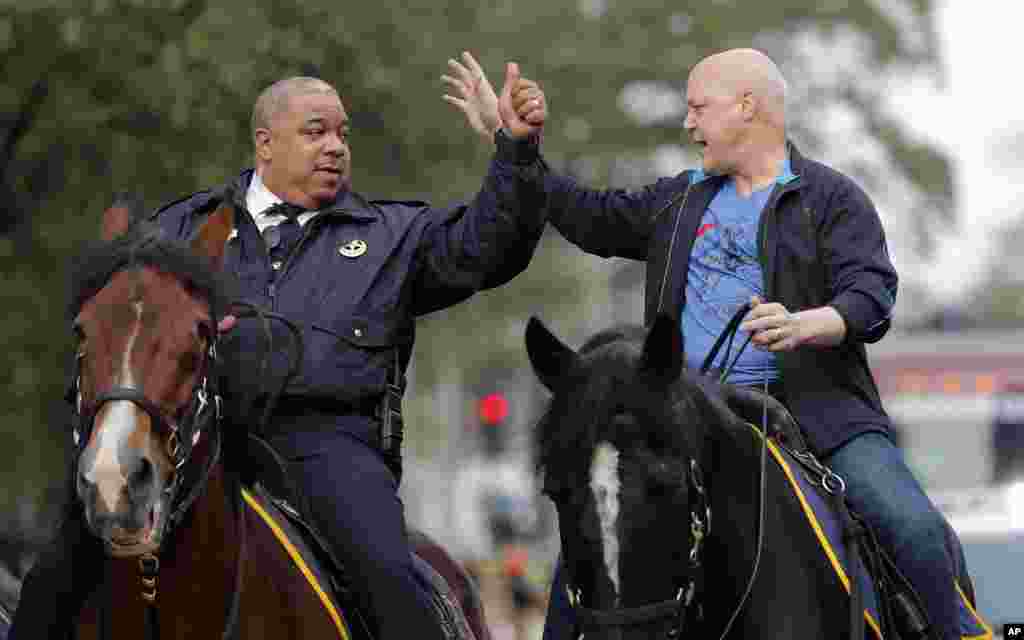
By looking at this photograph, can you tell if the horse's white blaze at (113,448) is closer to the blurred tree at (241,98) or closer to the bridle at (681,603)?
the bridle at (681,603)

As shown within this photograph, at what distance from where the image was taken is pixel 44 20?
14367mm

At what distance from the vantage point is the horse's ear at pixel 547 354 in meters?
5.71

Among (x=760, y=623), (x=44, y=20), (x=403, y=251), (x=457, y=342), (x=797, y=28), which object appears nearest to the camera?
(x=760, y=623)

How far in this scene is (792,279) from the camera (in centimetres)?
656

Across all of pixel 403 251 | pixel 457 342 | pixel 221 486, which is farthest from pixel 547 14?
pixel 221 486

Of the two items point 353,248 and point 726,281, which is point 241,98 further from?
point 726,281

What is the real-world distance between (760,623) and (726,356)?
3.30ft

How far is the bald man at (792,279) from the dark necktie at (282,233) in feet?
2.86

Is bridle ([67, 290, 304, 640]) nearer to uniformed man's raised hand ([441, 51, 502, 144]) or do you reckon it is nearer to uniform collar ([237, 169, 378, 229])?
uniform collar ([237, 169, 378, 229])

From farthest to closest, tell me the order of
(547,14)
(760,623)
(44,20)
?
1. (547,14)
2. (44,20)
3. (760,623)

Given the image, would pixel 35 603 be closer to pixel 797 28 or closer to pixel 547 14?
pixel 547 14

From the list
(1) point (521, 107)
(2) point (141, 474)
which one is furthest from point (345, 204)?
(2) point (141, 474)

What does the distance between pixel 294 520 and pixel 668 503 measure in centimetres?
A: 151

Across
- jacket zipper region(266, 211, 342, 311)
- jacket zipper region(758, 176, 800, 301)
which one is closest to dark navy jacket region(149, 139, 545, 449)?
jacket zipper region(266, 211, 342, 311)
